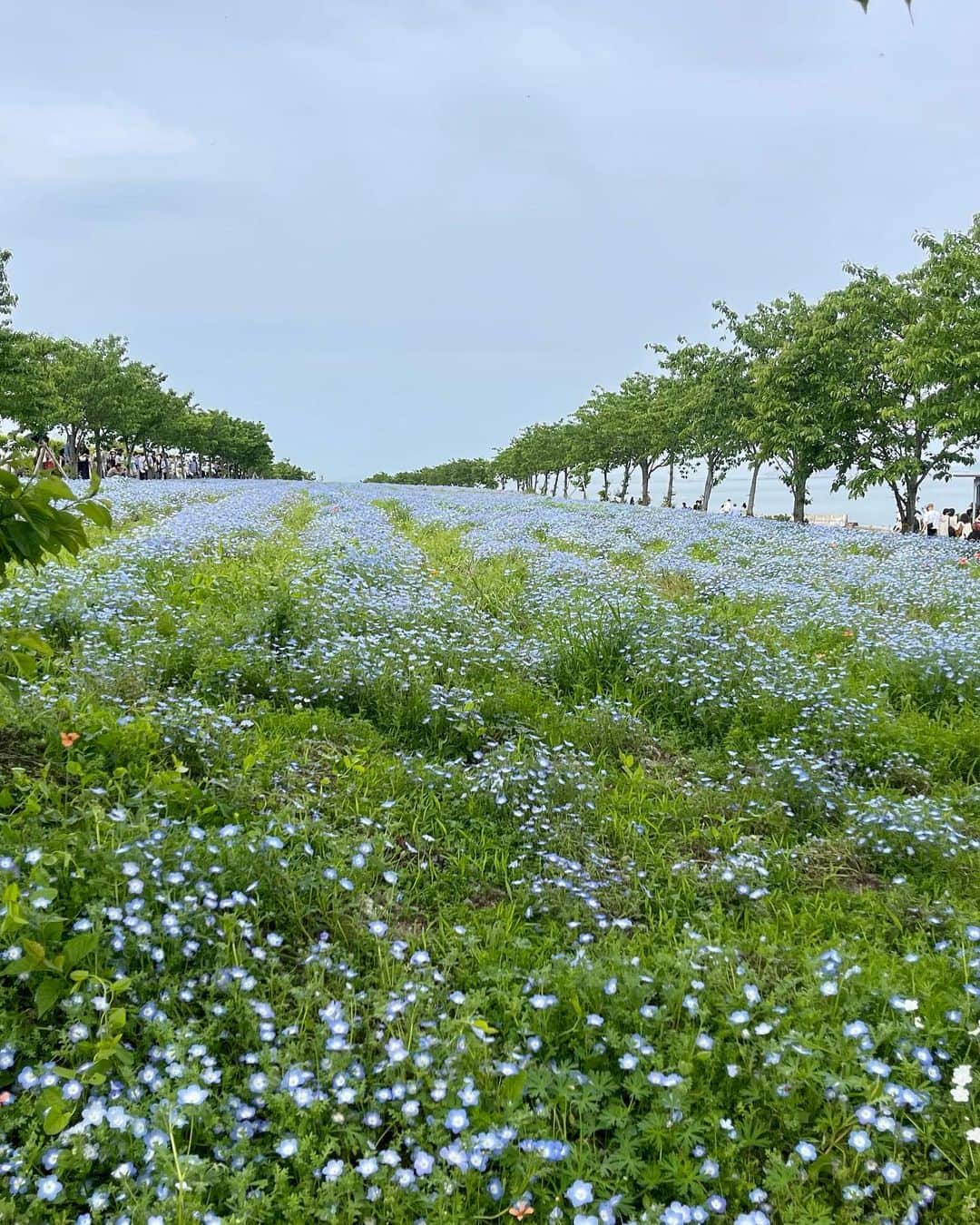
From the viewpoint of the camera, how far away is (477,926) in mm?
3168

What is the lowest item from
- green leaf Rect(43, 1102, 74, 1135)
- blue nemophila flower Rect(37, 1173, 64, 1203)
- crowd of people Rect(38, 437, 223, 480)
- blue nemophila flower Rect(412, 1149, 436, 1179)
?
blue nemophila flower Rect(412, 1149, 436, 1179)

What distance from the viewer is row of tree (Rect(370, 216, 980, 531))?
64.0 ft

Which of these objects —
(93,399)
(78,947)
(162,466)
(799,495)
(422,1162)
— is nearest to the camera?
(422,1162)

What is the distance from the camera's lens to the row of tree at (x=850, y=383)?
19516 millimetres

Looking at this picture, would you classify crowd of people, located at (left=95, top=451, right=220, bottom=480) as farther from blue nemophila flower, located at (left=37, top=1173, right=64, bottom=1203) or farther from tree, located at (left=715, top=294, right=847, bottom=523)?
blue nemophila flower, located at (left=37, top=1173, right=64, bottom=1203)

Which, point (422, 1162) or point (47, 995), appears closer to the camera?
point (422, 1162)

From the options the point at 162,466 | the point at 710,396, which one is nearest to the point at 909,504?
the point at 710,396

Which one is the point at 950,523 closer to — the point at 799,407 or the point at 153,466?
the point at 799,407

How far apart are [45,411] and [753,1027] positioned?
38.2m

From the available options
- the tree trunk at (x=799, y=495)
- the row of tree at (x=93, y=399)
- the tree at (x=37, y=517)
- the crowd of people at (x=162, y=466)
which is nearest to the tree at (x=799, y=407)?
the tree trunk at (x=799, y=495)

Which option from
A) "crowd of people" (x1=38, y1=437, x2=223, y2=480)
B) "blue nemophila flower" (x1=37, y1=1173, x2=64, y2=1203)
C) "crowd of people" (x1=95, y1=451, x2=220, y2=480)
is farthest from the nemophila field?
"crowd of people" (x1=95, y1=451, x2=220, y2=480)

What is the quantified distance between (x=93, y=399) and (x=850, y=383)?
131 ft

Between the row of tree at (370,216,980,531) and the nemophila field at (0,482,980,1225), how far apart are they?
1664cm

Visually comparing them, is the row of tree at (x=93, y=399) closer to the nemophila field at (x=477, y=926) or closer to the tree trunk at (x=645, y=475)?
the nemophila field at (x=477, y=926)
